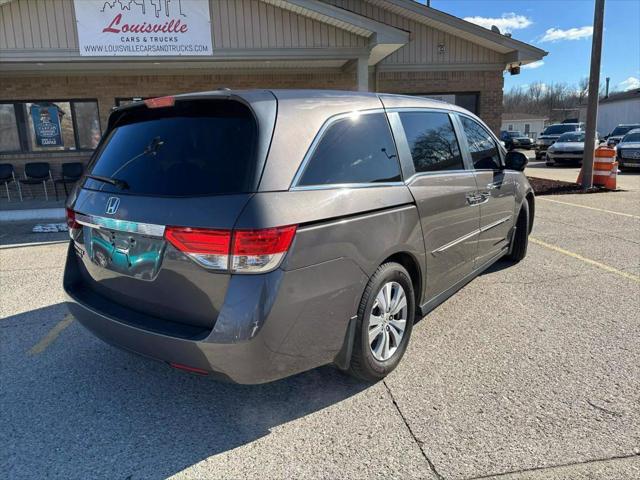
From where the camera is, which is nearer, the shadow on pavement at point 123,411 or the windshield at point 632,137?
the shadow on pavement at point 123,411

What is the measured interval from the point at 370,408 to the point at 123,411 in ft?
4.86

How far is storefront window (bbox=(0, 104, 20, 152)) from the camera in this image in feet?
39.1

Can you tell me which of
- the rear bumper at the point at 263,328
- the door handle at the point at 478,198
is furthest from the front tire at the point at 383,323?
the door handle at the point at 478,198

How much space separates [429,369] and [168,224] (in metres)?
2.02

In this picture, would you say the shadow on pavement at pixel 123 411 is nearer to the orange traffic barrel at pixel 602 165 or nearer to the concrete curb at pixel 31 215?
the concrete curb at pixel 31 215

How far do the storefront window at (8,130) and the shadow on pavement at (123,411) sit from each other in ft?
34.9

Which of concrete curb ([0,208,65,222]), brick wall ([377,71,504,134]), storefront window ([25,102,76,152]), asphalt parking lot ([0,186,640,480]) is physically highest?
brick wall ([377,71,504,134])

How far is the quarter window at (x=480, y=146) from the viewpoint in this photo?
4.21 meters

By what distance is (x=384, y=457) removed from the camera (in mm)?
2396

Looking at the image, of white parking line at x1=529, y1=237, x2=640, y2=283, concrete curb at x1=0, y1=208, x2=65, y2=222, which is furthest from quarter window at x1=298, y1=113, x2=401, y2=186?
concrete curb at x1=0, y1=208, x2=65, y2=222

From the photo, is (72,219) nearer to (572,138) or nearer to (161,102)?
(161,102)

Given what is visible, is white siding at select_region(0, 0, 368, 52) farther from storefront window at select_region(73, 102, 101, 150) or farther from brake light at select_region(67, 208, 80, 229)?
brake light at select_region(67, 208, 80, 229)

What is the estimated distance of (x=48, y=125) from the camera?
12.2m

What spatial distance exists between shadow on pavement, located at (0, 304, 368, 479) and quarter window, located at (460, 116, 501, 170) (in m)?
2.34
